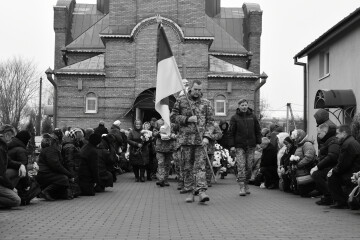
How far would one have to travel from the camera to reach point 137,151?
1884 cm

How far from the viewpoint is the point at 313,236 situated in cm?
773

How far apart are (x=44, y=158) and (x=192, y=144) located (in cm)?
318

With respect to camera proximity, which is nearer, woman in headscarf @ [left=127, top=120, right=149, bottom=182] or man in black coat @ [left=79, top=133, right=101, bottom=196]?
man in black coat @ [left=79, top=133, right=101, bottom=196]

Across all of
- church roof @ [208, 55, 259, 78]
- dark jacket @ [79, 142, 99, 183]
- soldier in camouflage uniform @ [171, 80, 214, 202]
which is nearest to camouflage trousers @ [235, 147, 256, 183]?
soldier in camouflage uniform @ [171, 80, 214, 202]

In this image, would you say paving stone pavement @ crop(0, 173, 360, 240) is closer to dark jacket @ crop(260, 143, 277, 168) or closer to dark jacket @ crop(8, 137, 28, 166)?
dark jacket @ crop(8, 137, 28, 166)

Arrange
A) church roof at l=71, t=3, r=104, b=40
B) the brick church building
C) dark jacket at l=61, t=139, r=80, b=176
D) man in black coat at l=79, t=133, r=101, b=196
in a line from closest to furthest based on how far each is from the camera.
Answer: dark jacket at l=61, t=139, r=80, b=176 → man in black coat at l=79, t=133, r=101, b=196 → the brick church building → church roof at l=71, t=3, r=104, b=40

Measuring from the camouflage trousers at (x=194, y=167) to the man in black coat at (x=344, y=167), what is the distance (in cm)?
233

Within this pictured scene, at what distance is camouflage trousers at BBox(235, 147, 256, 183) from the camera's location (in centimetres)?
1355

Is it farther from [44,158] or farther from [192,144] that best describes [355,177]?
[44,158]

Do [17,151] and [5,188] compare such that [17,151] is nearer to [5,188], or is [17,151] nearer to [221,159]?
[5,188]

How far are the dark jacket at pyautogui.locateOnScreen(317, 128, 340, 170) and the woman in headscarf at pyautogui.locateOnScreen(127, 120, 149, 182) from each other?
295 inches

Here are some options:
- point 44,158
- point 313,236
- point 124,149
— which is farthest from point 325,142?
point 124,149

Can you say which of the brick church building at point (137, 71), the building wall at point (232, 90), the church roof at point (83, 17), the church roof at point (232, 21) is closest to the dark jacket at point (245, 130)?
the brick church building at point (137, 71)

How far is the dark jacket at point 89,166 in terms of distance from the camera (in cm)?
1416
